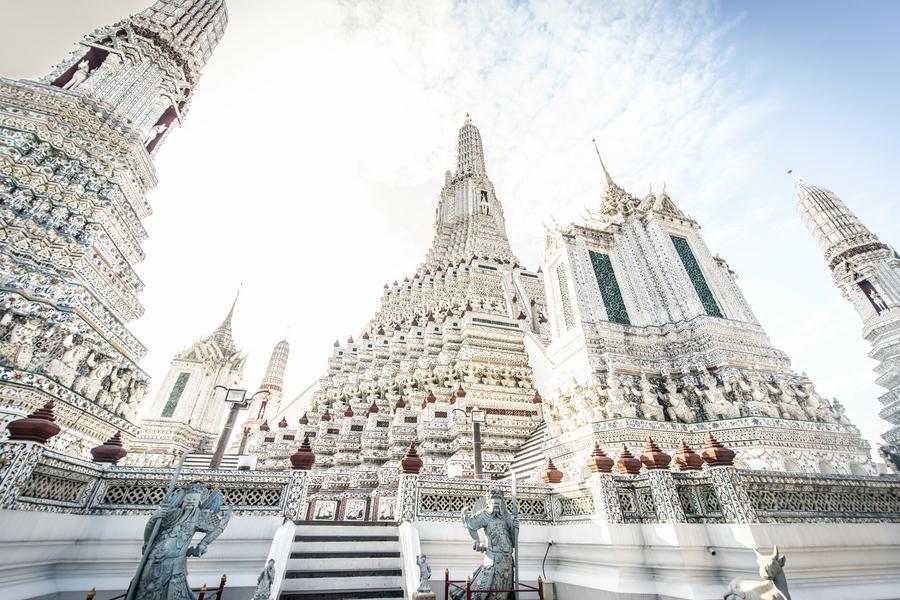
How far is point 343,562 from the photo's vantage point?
5.12 meters

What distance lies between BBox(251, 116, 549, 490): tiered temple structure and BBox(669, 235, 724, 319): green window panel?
21.6 feet

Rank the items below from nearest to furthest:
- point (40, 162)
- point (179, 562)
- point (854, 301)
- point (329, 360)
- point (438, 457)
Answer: point (179, 562) < point (40, 162) < point (438, 457) < point (854, 301) < point (329, 360)

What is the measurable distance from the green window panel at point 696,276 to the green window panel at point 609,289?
220 cm

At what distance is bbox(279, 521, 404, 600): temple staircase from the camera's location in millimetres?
4641

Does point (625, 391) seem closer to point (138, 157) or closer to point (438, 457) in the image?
point (438, 457)

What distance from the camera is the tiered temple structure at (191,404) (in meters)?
21.2

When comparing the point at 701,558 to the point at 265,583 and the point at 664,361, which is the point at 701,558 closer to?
the point at 265,583

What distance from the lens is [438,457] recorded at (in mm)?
13000

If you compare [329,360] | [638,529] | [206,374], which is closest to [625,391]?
[638,529]

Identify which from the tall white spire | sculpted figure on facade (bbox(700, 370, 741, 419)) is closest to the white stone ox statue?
sculpted figure on facade (bbox(700, 370, 741, 419))

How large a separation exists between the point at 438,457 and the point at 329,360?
1323 centimetres

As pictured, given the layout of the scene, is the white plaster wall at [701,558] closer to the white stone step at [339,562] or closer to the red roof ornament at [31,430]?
the white stone step at [339,562]

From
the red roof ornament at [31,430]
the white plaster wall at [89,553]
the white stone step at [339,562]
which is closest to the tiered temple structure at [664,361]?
the white stone step at [339,562]

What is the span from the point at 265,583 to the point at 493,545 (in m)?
2.35
